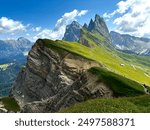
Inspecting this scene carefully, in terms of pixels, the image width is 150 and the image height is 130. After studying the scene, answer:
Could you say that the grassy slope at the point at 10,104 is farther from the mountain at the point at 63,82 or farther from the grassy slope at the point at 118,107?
the grassy slope at the point at 118,107

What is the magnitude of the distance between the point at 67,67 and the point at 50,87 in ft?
40.6

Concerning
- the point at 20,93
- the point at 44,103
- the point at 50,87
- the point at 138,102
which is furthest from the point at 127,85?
the point at 20,93

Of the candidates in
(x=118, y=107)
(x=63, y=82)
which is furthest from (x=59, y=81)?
(x=118, y=107)

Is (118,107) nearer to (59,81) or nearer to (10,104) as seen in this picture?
(59,81)

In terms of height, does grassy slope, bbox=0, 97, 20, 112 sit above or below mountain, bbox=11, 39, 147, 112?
below

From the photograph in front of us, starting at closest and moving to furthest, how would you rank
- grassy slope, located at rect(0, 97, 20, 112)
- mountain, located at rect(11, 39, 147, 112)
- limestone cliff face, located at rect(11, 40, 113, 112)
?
1. mountain, located at rect(11, 39, 147, 112)
2. limestone cliff face, located at rect(11, 40, 113, 112)
3. grassy slope, located at rect(0, 97, 20, 112)

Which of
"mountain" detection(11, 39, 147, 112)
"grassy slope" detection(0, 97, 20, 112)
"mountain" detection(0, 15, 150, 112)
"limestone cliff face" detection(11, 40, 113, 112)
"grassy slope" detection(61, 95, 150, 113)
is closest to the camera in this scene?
"grassy slope" detection(61, 95, 150, 113)

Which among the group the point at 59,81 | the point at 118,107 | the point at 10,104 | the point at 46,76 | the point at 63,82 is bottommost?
the point at 10,104

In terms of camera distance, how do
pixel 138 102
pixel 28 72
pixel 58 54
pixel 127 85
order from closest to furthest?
1. pixel 138 102
2. pixel 127 85
3. pixel 58 54
4. pixel 28 72

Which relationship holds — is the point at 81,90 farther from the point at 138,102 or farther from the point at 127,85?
the point at 138,102

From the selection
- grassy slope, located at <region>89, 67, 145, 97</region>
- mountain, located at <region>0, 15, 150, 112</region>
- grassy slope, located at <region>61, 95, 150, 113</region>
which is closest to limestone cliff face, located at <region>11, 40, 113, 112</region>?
mountain, located at <region>0, 15, 150, 112</region>

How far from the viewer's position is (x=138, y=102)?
113 ft

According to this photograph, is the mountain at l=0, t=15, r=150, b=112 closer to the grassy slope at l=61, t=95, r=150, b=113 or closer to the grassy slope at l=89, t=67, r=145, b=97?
the grassy slope at l=89, t=67, r=145, b=97

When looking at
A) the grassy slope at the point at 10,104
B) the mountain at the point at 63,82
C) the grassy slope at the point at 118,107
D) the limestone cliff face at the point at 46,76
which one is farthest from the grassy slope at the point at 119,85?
the grassy slope at the point at 10,104
